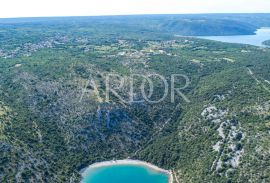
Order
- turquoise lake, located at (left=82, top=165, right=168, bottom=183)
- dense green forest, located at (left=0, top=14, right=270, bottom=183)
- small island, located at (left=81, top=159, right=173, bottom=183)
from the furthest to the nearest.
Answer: small island, located at (left=81, top=159, right=173, bottom=183) → turquoise lake, located at (left=82, top=165, right=168, bottom=183) → dense green forest, located at (left=0, top=14, right=270, bottom=183)

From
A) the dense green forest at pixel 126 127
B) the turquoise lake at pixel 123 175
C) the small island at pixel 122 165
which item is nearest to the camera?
the dense green forest at pixel 126 127

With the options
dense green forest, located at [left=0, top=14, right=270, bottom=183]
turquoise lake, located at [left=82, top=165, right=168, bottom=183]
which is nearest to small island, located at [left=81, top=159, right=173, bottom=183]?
turquoise lake, located at [left=82, top=165, right=168, bottom=183]

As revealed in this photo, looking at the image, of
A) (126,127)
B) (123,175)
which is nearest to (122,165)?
(123,175)

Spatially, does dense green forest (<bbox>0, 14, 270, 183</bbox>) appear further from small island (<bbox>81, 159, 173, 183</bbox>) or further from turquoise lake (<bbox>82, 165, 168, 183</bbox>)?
turquoise lake (<bbox>82, 165, 168, 183</bbox>)

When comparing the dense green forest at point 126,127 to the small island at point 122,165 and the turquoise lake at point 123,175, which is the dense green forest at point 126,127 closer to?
the small island at point 122,165

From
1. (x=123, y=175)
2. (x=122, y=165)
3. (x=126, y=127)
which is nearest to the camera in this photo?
(x=123, y=175)

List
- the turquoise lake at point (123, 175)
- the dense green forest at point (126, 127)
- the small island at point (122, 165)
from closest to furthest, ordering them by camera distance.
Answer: the dense green forest at point (126, 127) < the turquoise lake at point (123, 175) < the small island at point (122, 165)

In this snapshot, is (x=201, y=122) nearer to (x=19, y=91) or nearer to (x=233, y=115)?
(x=233, y=115)

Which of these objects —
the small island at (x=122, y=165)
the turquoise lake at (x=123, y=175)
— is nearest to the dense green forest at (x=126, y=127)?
the small island at (x=122, y=165)

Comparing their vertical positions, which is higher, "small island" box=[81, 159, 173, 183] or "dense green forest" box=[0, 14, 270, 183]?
"dense green forest" box=[0, 14, 270, 183]

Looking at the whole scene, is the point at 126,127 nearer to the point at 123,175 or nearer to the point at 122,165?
the point at 122,165
